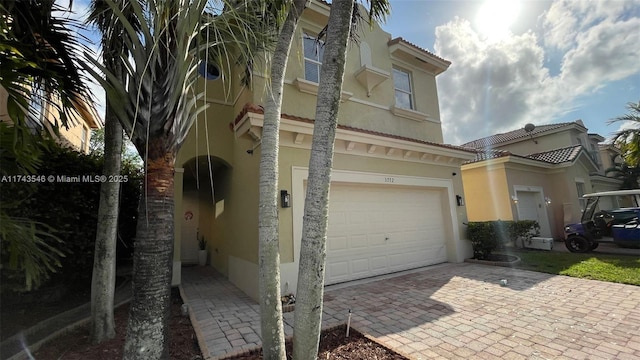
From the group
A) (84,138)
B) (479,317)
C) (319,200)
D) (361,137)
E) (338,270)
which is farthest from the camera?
(84,138)

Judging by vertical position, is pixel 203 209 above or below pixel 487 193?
below

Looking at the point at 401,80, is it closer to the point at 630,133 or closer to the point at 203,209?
the point at 203,209

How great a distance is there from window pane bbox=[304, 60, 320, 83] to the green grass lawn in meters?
9.10

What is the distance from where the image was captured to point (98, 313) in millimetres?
4223

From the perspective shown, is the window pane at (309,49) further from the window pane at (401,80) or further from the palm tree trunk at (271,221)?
the palm tree trunk at (271,221)

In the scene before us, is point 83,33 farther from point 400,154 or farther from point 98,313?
point 400,154

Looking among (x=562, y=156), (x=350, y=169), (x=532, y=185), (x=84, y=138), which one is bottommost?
(x=532, y=185)

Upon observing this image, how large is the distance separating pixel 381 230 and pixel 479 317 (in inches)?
152

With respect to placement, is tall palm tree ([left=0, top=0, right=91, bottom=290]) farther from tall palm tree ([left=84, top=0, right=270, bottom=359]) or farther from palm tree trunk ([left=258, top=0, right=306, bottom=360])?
palm tree trunk ([left=258, top=0, right=306, bottom=360])

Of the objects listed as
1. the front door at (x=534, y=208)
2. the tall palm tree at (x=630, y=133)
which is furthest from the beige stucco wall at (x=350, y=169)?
the tall palm tree at (x=630, y=133)

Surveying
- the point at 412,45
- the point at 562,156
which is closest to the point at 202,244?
the point at 412,45

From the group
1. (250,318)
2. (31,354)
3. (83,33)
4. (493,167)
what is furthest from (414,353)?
(493,167)

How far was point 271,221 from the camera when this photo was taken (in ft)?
9.90

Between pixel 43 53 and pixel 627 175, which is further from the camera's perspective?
pixel 627 175
